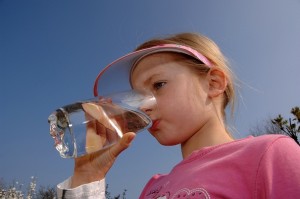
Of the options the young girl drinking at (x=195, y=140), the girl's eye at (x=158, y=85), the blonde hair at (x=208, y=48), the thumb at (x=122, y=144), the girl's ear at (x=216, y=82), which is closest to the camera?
the young girl drinking at (x=195, y=140)

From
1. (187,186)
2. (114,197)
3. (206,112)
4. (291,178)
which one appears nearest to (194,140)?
(206,112)

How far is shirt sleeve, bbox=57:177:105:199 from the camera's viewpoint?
5.62ft

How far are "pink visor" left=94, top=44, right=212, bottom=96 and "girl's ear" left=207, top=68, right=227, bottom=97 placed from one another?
62 millimetres

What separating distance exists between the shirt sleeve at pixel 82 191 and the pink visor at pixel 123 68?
2.24ft

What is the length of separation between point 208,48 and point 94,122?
86 cm

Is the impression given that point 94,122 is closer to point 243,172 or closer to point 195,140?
point 195,140

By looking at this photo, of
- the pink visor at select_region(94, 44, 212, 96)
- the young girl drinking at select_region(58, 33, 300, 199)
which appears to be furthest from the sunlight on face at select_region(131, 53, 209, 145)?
the pink visor at select_region(94, 44, 212, 96)

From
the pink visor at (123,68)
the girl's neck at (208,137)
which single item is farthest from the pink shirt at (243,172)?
the pink visor at (123,68)

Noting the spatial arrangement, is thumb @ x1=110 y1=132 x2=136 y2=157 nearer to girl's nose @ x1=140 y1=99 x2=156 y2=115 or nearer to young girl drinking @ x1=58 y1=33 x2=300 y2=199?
young girl drinking @ x1=58 y1=33 x2=300 y2=199

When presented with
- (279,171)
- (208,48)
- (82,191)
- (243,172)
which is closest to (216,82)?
(208,48)

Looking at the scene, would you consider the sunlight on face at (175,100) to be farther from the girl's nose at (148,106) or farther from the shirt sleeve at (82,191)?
the shirt sleeve at (82,191)

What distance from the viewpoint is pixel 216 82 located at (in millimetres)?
1962

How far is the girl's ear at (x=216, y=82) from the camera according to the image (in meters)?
1.92

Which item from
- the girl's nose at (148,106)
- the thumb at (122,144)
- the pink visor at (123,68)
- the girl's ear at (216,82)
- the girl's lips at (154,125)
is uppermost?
the pink visor at (123,68)
